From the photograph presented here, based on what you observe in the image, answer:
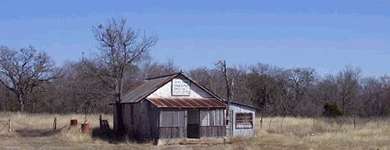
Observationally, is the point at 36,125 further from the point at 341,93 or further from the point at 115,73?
the point at 341,93

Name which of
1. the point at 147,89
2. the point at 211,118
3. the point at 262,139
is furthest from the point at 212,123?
the point at 147,89

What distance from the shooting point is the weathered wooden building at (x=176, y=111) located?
40438 mm

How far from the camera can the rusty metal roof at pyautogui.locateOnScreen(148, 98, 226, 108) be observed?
132ft

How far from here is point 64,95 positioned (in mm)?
85625

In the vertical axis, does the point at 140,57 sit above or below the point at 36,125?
above

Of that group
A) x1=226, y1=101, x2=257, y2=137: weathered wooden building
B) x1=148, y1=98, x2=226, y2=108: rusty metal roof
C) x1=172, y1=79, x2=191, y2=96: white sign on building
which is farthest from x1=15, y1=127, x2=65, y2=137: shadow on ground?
x1=226, y1=101, x2=257, y2=137: weathered wooden building

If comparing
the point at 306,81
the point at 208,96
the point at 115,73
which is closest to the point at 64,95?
the point at 115,73

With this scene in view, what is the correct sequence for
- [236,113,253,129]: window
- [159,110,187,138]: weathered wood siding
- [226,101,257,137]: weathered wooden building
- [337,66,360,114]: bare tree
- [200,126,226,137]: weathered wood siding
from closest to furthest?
1. [159,110,187,138]: weathered wood siding
2. [200,126,226,137]: weathered wood siding
3. [226,101,257,137]: weathered wooden building
4. [236,113,253,129]: window
5. [337,66,360,114]: bare tree

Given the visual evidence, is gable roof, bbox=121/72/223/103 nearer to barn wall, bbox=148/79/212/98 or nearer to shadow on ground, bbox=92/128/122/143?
barn wall, bbox=148/79/212/98

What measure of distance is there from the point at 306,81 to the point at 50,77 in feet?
122

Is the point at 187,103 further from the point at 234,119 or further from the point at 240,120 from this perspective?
the point at 240,120

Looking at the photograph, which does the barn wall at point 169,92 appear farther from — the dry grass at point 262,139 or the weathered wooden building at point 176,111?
the dry grass at point 262,139

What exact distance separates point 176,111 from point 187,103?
0.94 meters

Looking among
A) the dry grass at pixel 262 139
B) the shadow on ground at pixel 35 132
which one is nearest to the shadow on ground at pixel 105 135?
the dry grass at pixel 262 139
